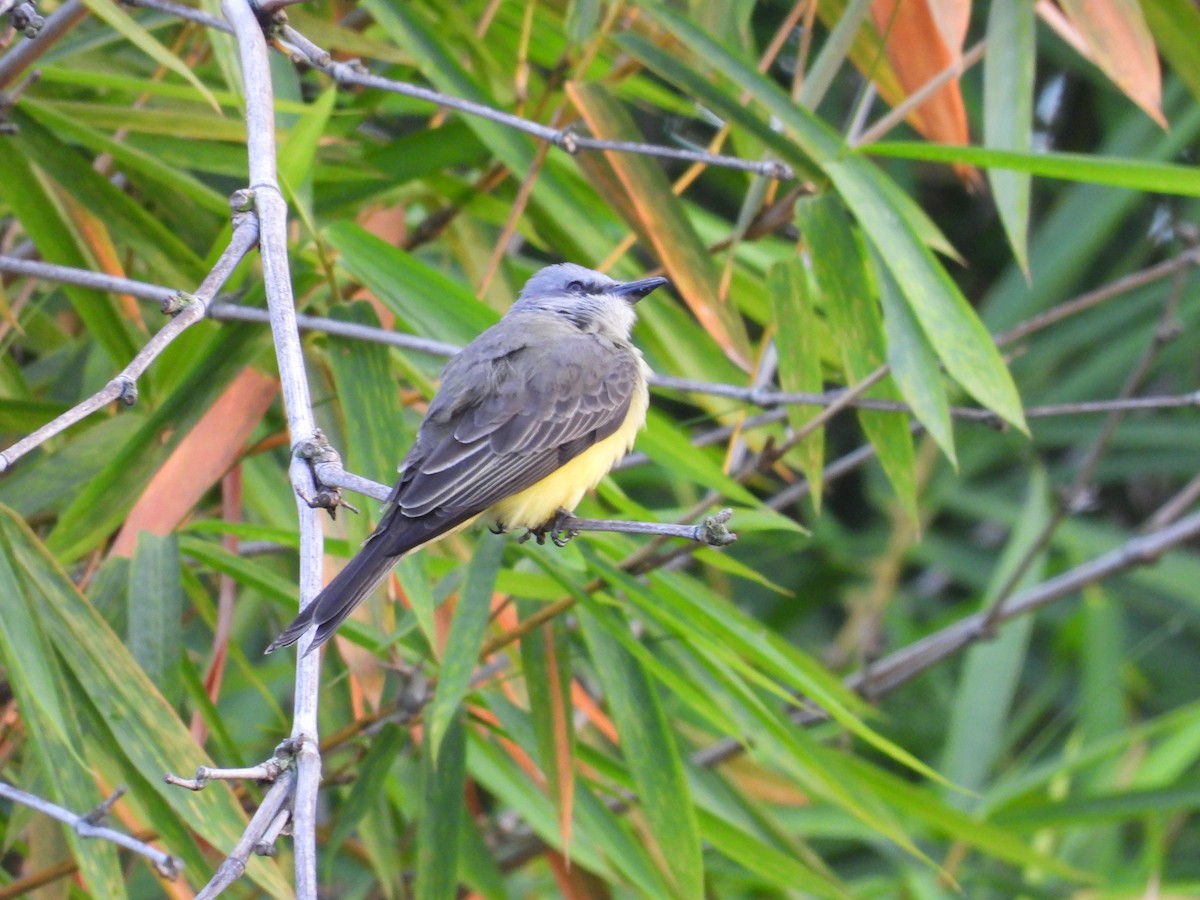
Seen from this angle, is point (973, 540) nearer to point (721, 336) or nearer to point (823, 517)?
point (823, 517)

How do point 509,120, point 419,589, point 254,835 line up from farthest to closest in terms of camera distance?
point 419,589, point 509,120, point 254,835

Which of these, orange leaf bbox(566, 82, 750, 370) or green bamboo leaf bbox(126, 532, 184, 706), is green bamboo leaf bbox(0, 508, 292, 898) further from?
orange leaf bbox(566, 82, 750, 370)

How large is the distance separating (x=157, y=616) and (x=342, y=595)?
2.46 feet

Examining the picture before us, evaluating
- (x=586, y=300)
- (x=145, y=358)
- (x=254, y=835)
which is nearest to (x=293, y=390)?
(x=145, y=358)

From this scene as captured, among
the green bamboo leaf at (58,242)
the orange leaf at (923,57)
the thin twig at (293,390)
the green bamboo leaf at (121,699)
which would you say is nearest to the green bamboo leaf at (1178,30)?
the orange leaf at (923,57)

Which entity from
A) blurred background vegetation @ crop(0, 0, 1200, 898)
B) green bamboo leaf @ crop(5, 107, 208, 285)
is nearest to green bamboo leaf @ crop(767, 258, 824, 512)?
blurred background vegetation @ crop(0, 0, 1200, 898)

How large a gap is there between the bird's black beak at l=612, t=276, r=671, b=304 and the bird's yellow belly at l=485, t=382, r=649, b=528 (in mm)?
310

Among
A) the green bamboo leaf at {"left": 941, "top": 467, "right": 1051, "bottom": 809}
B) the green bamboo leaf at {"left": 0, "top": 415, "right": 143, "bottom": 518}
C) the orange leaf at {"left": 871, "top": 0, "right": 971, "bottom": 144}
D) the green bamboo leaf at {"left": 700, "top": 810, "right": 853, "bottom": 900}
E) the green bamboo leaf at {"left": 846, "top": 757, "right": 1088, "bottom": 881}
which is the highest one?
the orange leaf at {"left": 871, "top": 0, "right": 971, "bottom": 144}

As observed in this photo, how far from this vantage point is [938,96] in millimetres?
3422

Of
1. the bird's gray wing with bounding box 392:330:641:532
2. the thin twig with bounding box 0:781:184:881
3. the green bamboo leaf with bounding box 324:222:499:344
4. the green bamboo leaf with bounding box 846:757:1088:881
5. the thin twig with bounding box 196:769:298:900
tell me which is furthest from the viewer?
the green bamboo leaf with bounding box 846:757:1088:881

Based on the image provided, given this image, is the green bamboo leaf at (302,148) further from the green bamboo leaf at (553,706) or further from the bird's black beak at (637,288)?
the green bamboo leaf at (553,706)

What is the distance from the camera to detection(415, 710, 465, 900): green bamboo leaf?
9.39 ft

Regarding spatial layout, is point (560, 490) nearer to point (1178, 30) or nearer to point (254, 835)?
point (254, 835)

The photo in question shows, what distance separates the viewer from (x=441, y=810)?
2975 millimetres
